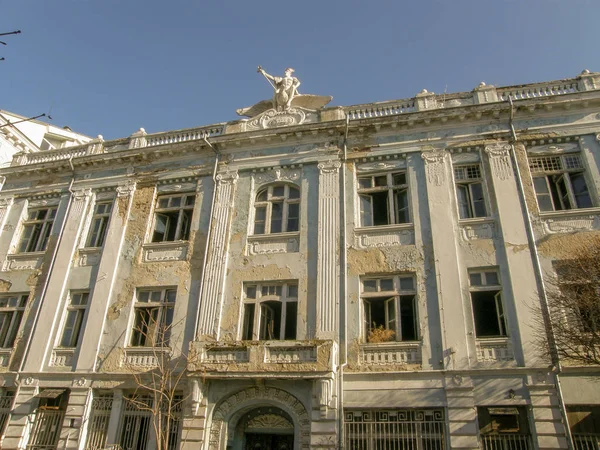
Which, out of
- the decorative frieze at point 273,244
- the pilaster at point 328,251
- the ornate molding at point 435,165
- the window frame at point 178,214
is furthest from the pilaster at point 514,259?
the window frame at point 178,214

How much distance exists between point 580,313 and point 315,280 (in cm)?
624

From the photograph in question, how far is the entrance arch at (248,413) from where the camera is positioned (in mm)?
11350

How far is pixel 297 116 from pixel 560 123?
7.86 meters

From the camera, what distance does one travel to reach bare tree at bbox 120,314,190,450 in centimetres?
1195

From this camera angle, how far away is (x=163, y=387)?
11.6m

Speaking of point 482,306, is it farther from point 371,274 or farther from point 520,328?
point 371,274

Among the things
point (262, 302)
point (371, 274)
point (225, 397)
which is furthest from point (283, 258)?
point (225, 397)

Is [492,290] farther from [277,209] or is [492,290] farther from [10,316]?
[10,316]

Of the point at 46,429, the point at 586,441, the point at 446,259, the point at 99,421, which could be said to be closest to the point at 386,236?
the point at 446,259

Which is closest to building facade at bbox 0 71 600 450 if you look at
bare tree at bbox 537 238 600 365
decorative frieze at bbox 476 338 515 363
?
decorative frieze at bbox 476 338 515 363

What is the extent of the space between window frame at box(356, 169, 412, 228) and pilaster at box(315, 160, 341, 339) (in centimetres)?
73

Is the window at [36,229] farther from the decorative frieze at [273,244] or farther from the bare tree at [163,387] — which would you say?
the decorative frieze at [273,244]

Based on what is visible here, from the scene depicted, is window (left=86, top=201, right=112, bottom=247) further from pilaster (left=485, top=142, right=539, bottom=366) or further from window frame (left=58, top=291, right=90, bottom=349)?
pilaster (left=485, top=142, right=539, bottom=366)

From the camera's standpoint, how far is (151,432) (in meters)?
12.1
